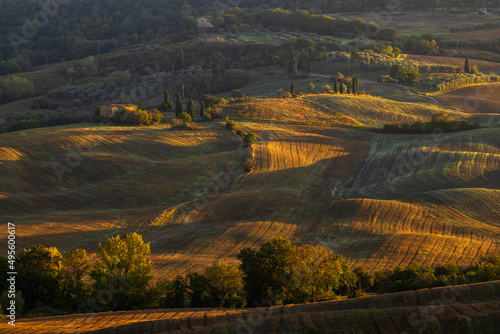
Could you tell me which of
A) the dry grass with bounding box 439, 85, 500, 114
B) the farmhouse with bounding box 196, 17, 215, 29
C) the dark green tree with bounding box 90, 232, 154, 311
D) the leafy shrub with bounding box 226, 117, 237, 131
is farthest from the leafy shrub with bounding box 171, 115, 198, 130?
the farmhouse with bounding box 196, 17, 215, 29

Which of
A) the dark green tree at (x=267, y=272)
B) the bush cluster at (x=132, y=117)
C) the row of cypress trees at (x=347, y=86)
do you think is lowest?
the row of cypress trees at (x=347, y=86)

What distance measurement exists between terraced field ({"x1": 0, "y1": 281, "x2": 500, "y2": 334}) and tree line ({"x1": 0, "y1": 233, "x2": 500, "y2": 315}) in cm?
437

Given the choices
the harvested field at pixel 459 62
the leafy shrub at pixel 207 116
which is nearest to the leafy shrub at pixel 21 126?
the leafy shrub at pixel 207 116

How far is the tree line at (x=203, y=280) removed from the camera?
26047 mm

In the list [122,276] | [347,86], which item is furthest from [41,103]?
[122,276]

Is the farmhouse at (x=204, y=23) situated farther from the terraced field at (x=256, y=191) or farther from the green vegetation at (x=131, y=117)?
the terraced field at (x=256, y=191)

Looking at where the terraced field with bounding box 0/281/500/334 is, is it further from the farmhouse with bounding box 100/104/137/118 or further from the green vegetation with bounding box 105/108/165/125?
the farmhouse with bounding box 100/104/137/118

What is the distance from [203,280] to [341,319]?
1033 centimetres

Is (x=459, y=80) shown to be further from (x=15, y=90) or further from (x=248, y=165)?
(x=15, y=90)

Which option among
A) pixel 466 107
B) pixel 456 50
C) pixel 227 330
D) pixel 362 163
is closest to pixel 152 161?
pixel 362 163

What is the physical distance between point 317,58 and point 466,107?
4568cm

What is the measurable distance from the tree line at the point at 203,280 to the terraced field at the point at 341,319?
14.3 feet

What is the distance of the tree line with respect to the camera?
2605cm

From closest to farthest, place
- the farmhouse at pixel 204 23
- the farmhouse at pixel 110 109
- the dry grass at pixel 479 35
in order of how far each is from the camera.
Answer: the farmhouse at pixel 110 109 < the dry grass at pixel 479 35 < the farmhouse at pixel 204 23
